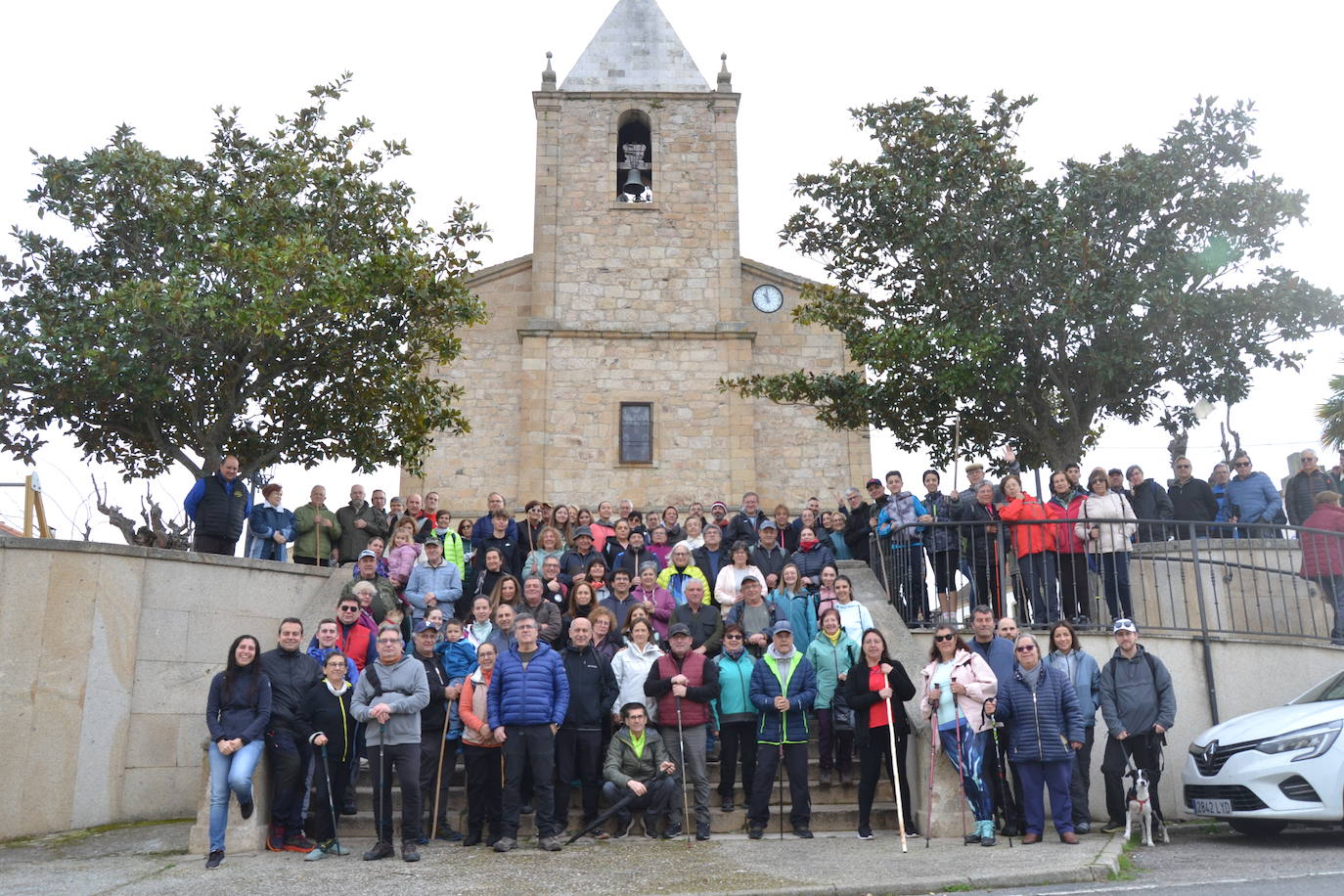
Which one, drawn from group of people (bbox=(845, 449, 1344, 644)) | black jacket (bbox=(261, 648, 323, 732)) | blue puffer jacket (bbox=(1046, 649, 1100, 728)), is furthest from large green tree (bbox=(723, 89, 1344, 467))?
black jacket (bbox=(261, 648, 323, 732))

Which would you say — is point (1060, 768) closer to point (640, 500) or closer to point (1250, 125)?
point (1250, 125)

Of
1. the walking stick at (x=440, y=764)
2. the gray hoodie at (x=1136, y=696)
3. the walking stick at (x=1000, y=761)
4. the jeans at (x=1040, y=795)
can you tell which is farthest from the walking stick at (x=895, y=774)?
the walking stick at (x=440, y=764)

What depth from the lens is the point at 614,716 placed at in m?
9.47

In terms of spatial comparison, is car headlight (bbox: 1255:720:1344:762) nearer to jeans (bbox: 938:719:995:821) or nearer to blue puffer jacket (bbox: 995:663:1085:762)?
blue puffer jacket (bbox: 995:663:1085:762)

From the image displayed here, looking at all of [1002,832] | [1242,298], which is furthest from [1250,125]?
[1002,832]

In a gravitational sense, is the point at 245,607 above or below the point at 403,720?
above

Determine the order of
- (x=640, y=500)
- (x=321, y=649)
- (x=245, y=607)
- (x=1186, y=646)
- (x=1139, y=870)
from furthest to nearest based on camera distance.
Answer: (x=640, y=500) < (x=245, y=607) < (x=1186, y=646) < (x=321, y=649) < (x=1139, y=870)

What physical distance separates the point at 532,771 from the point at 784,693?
2.01 meters

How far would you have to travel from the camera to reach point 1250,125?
49.7 feet

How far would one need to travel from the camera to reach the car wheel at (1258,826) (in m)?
9.13

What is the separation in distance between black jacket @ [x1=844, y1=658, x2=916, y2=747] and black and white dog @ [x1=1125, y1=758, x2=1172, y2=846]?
69.2 inches

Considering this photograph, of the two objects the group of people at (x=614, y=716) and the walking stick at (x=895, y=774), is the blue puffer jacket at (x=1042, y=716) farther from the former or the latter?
the walking stick at (x=895, y=774)

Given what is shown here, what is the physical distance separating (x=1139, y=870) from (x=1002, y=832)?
1.52m

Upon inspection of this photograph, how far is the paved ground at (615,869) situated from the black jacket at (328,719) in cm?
76
